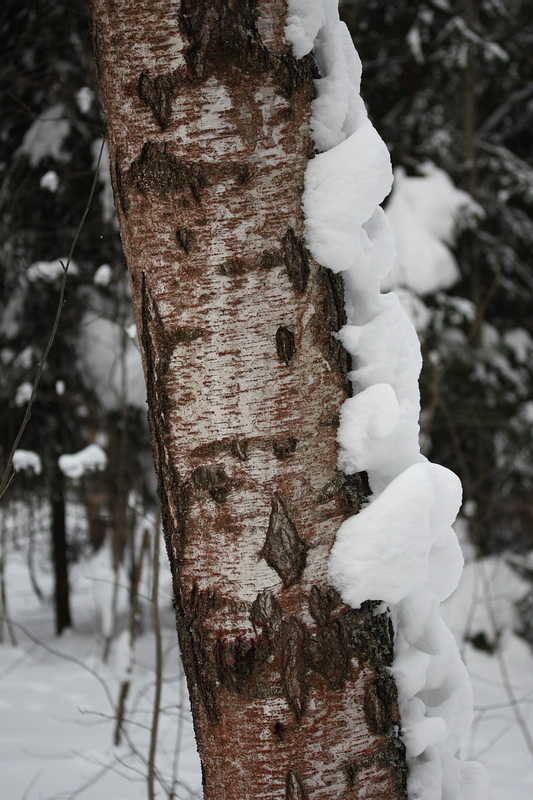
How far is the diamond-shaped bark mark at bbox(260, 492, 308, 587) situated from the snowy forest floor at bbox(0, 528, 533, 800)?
1083 millimetres

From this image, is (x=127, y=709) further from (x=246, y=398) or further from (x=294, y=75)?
(x=294, y=75)

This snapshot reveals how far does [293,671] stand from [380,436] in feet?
1.16

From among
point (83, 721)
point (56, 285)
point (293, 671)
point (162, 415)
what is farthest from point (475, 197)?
point (293, 671)

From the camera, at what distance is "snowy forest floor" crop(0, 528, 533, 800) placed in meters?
2.94

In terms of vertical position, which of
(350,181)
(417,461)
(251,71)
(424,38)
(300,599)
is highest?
(424,38)

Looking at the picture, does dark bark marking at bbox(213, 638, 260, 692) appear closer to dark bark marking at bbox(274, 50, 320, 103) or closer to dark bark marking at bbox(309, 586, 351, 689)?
dark bark marking at bbox(309, 586, 351, 689)

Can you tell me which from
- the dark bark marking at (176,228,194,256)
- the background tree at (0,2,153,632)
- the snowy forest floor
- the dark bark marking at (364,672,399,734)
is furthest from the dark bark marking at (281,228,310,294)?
the background tree at (0,2,153,632)

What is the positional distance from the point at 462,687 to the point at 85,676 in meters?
4.48

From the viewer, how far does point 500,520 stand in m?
6.14


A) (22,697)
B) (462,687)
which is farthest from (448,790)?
(22,697)

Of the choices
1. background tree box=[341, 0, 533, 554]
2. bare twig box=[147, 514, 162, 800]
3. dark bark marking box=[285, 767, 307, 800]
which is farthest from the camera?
background tree box=[341, 0, 533, 554]

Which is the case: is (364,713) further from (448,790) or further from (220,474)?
(220,474)

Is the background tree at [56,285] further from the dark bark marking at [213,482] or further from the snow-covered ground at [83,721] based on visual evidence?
the dark bark marking at [213,482]

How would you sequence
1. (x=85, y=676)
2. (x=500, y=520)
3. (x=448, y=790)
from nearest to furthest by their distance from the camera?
(x=448, y=790) → (x=85, y=676) → (x=500, y=520)
